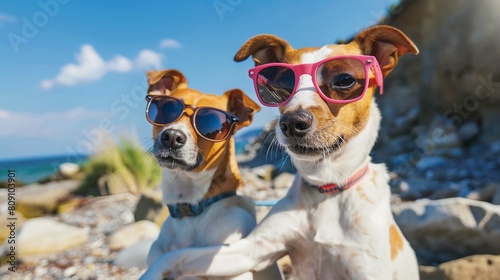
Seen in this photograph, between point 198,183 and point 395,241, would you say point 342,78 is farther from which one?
point 198,183

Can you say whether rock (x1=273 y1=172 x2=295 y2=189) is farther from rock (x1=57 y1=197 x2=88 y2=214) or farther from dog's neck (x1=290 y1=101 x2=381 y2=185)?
dog's neck (x1=290 y1=101 x2=381 y2=185)

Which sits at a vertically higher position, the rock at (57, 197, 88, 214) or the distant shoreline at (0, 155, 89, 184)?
the distant shoreline at (0, 155, 89, 184)

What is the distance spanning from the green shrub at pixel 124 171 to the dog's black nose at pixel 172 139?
22.9 feet

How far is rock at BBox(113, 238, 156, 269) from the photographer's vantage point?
166 inches

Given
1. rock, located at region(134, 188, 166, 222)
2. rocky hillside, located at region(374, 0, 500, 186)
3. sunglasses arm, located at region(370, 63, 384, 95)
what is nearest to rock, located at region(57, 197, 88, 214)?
rock, located at region(134, 188, 166, 222)

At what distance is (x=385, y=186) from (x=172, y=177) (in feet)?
5.02

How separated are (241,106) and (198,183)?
0.87m

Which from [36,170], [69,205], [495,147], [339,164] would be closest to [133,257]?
[339,164]

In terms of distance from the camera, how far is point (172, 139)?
2.59 meters

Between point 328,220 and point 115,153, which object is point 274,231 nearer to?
point 328,220

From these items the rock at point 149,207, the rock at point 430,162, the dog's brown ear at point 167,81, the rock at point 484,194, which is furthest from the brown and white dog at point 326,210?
the rock at point 430,162

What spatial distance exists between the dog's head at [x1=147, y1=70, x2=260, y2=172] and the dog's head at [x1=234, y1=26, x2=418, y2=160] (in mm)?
540

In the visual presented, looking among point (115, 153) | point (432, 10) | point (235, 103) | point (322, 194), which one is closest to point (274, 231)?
point (322, 194)

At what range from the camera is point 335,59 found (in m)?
2.13
